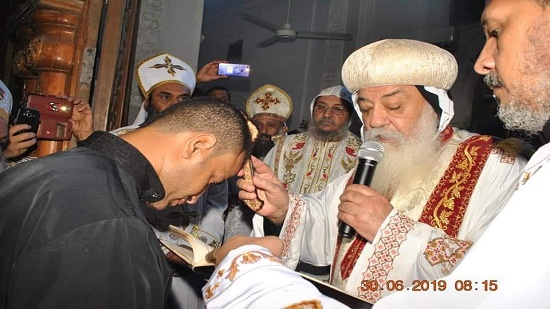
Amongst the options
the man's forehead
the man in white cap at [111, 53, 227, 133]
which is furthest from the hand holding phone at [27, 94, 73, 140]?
the man's forehead

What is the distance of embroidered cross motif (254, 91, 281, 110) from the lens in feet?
21.5

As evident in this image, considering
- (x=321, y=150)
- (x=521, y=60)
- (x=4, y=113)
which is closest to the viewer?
(x=521, y=60)

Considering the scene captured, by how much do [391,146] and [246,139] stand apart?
1.27 m

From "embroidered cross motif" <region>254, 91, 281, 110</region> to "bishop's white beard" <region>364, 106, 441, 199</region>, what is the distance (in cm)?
351

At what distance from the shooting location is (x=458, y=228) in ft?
8.98

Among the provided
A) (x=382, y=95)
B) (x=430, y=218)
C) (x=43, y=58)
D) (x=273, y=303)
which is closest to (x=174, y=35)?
(x=43, y=58)

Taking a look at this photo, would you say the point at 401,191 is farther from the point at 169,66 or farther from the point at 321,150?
the point at 169,66

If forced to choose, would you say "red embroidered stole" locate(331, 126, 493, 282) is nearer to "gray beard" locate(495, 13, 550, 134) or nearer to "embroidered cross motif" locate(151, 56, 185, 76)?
"gray beard" locate(495, 13, 550, 134)

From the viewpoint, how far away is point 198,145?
1964 mm

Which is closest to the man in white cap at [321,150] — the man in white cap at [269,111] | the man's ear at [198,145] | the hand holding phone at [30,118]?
the man in white cap at [269,111]

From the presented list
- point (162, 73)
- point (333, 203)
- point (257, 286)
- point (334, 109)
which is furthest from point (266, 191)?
point (334, 109)

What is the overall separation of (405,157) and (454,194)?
1.31ft

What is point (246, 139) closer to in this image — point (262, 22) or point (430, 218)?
point (430, 218)

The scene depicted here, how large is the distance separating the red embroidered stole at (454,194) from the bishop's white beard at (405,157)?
0.48 ft
